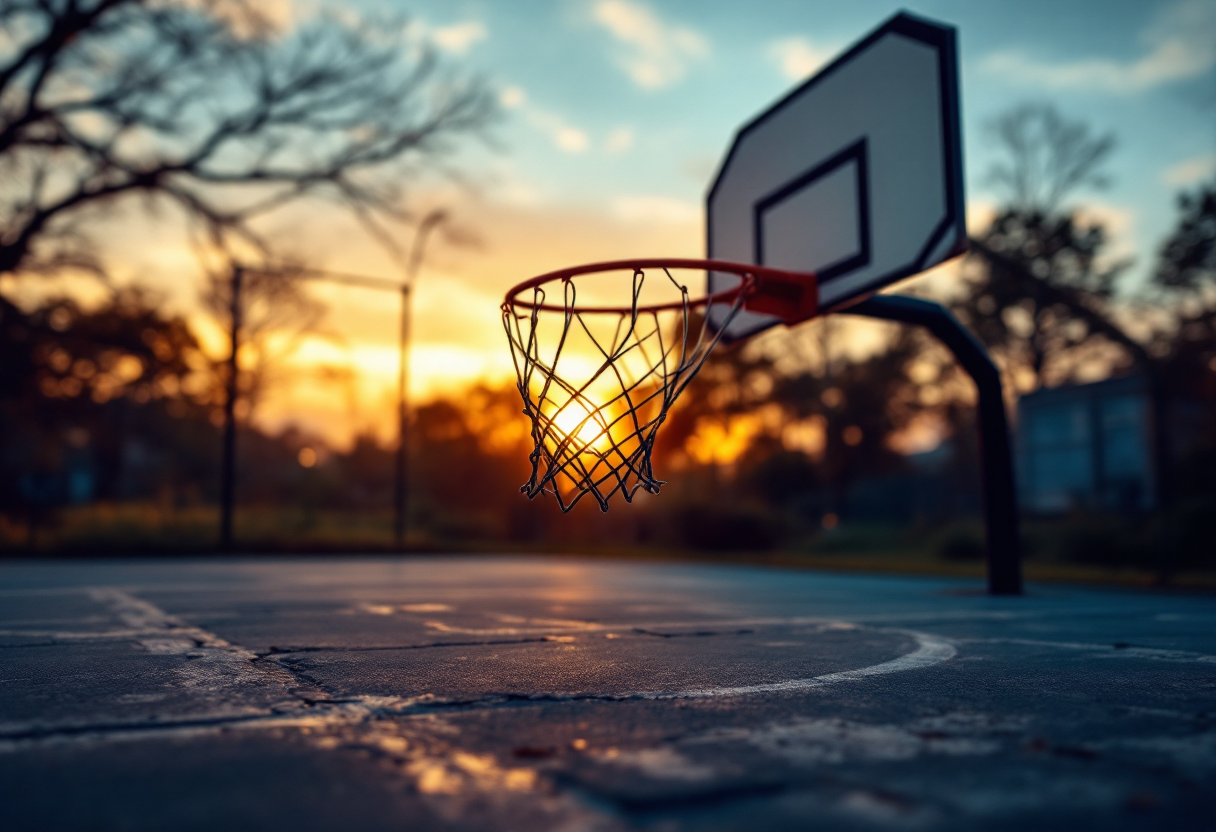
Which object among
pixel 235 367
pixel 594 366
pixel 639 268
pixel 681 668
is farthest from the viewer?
pixel 235 367

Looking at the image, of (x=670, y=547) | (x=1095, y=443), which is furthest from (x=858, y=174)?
(x=1095, y=443)

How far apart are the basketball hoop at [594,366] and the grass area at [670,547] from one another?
10.1 metres

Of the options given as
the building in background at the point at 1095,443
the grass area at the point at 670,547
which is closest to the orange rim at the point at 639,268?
the grass area at the point at 670,547

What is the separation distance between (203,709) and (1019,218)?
36245 mm

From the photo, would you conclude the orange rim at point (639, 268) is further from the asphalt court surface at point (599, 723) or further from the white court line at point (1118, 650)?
the white court line at point (1118, 650)

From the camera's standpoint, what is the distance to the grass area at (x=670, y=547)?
18734mm

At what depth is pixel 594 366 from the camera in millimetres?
7441

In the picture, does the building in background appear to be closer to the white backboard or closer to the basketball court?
the basketball court

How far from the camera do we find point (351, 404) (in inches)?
2264

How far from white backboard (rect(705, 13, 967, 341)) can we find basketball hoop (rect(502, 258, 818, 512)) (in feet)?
Answer: 3.28

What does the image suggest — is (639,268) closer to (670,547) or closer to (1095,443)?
(670,547)

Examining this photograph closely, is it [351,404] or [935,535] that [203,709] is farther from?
[351,404]

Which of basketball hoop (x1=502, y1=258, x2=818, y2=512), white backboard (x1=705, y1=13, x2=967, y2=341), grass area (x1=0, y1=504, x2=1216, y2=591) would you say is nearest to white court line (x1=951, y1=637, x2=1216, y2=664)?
basketball hoop (x1=502, y1=258, x2=818, y2=512)

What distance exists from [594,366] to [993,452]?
605 cm
